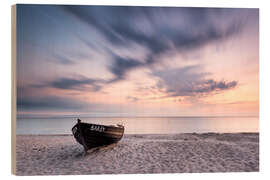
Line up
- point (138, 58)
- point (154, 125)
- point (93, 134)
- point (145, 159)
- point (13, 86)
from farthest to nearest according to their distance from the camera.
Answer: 1. point (154, 125)
2. point (138, 58)
3. point (93, 134)
4. point (145, 159)
5. point (13, 86)

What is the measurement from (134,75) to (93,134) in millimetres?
1754

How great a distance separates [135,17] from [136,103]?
2076mm

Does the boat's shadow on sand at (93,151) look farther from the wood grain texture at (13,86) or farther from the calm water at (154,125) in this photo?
the wood grain texture at (13,86)

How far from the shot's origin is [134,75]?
17.8ft

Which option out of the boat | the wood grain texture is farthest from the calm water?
the boat

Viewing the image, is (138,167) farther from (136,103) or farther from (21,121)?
(21,121)

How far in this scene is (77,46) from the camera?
5.08m

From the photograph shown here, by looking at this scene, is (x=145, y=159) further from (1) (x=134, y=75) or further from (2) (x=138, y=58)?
(2) (x=138, y=58)

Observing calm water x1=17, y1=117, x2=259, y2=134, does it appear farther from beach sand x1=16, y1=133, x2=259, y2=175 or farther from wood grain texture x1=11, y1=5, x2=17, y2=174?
beach sand x1=16, y1=133, x2=259, y2=175

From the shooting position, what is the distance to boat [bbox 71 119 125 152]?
5.12 meters

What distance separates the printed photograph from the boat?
0.03 metres

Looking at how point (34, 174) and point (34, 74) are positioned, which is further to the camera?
point (34, 74)

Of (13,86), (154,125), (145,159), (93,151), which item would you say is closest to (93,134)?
(93,151)
